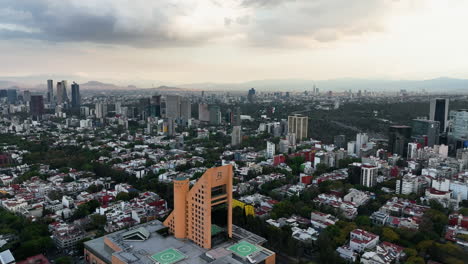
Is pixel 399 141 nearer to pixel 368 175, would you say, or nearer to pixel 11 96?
pixel 368 175

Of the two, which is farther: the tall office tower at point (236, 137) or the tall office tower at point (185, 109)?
the tall office tower at point (185, 109)

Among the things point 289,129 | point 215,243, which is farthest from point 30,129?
point 215,243

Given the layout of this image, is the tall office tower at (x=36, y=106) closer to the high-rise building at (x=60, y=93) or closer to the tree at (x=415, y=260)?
the high-rise building at (x=60, y=93)

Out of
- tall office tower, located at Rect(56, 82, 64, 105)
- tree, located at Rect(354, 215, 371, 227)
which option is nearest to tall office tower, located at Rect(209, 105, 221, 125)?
tree, located at Rect(354, 215, 371, 227)

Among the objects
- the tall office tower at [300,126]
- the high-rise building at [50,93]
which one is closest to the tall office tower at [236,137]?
the tall office tower at [300,126]

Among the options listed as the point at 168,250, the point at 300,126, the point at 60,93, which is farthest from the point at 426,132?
the point at 60,93

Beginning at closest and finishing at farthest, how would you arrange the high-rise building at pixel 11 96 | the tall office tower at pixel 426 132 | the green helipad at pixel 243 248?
the green helipad at pixel 243 248
the tall office tower at pixel 426 132
the high-rise building at pixel 11 96
